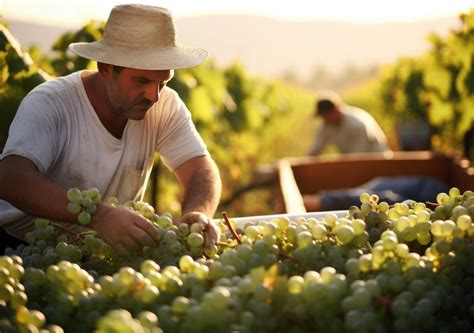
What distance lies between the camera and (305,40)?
8962 centimetres

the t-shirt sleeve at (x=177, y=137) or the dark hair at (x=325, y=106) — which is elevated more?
the t-shirt sleeve at (x=177, y=137)

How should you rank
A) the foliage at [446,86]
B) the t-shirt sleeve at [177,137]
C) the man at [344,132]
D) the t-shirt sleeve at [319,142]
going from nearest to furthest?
the t-shirt sleeve at [177,137], the foliage at [446,86], the t-shirt sleeve at [319,142], the man at [344,132]

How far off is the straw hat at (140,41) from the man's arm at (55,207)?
475 mm

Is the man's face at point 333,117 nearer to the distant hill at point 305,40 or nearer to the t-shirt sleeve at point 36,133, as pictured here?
the t-shirt sleeve at point 36,133

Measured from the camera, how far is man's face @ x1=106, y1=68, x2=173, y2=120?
243cm

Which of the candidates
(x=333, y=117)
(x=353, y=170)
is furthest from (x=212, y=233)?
(x=333, y=117)

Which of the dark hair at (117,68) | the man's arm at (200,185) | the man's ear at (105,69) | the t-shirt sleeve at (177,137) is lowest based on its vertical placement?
the man's arm at (200,185)

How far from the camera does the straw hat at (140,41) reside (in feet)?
8.04

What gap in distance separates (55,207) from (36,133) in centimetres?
43

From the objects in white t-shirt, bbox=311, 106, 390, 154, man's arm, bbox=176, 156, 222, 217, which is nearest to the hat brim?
man's arm, bbox=176, 156, 222, 217

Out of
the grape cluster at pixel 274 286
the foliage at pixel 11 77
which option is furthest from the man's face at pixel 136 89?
the grape cluster at pixel 274 286

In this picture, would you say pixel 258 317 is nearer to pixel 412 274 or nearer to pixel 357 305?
pixel 357 305

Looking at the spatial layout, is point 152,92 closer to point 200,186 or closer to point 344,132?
point 200,186

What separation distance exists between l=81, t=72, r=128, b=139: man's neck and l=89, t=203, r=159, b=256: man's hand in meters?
0.97
